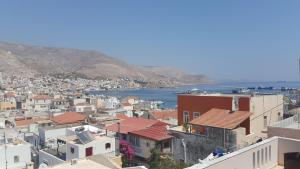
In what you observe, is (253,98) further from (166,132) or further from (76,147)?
(76,147)

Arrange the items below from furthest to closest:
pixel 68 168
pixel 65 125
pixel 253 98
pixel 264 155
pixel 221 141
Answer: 1. pixel 65 125
2. pixel 253 98
3. pixel 221 141
4. pixel 68 168
5. pixel 264 155

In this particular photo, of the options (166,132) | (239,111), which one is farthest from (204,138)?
(166,132)

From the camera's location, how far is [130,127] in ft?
101

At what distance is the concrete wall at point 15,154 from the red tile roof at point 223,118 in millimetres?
15045

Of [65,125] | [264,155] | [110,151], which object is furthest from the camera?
[65,125]

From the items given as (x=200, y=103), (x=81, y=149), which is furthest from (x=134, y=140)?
(x=200, y=103)

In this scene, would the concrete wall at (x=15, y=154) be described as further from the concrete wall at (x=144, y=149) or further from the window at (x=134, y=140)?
the concrete wall at (x=144, y=149)

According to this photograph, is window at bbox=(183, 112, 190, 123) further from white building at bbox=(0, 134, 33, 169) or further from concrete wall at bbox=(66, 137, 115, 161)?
white building at bbox=(0, 134, 33, 169)

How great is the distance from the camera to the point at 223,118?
1792cm

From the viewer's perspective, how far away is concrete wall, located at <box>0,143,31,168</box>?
2562cm

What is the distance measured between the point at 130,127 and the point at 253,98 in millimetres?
14534

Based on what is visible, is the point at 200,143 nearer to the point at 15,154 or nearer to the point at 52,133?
the point at 15,154

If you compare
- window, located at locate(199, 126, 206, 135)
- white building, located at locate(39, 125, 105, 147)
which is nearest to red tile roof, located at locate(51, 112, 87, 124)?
white building, located at locate(39, 125, 105, 147)

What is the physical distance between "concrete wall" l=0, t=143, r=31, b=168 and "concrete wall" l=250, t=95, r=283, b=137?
17609mm
